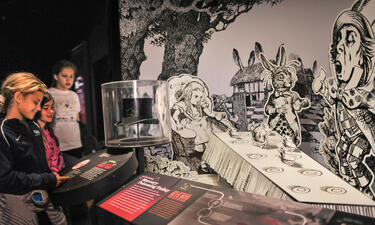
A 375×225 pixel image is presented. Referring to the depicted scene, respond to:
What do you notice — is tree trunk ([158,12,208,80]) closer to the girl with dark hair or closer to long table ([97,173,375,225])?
the girl with dark hair

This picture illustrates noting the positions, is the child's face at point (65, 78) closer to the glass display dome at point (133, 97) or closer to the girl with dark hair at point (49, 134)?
the girl with dark hair at point (49, 134)

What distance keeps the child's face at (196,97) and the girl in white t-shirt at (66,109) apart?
1667mm

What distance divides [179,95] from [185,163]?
1089 mm

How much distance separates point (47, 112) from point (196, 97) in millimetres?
2039

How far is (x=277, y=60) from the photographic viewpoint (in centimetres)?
298

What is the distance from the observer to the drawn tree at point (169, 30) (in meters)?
3.37

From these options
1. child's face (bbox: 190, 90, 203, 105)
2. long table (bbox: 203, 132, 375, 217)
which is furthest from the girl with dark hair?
child's face (bbox: 190, 90, 203, 105)

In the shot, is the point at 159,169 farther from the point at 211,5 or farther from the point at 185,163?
the point at 211,5

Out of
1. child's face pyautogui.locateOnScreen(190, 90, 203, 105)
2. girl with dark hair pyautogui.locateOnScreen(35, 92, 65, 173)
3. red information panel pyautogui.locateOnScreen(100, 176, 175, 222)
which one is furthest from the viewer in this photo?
child's face pyautogui.locateOnScreen(190, 90, 203, 105)

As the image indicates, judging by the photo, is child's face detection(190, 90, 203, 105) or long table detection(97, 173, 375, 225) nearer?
long table detection(97, 173, 375, 225)

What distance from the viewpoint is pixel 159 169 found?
141 inches

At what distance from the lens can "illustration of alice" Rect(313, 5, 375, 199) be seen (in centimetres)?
230

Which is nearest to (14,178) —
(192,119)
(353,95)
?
(192,119)

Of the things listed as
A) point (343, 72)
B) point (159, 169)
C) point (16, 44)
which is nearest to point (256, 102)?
point (343, 72)
